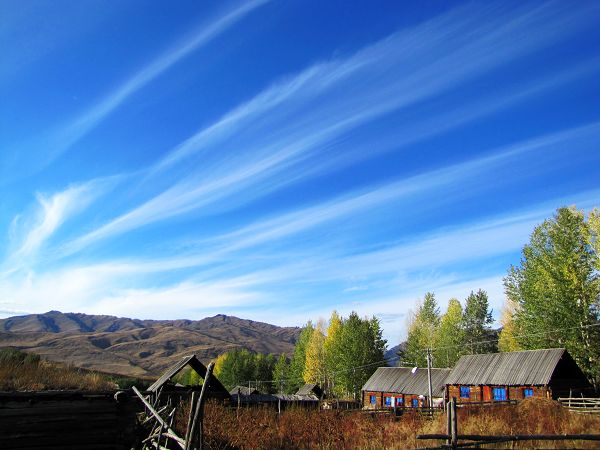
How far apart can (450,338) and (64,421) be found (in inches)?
2081

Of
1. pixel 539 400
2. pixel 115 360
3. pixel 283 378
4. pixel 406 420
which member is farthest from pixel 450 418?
pixel 115 360

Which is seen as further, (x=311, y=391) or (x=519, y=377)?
(x=311, y=391)

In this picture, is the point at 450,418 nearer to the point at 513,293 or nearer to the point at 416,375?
the point at 416,375

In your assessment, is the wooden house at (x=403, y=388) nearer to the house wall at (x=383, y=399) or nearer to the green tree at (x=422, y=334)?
the house wall at (x=383, y=399)

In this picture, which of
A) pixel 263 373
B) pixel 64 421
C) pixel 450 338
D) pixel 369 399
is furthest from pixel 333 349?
pixel 64 421

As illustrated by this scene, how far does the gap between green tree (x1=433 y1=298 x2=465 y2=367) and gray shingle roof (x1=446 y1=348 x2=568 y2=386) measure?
55.2 feet

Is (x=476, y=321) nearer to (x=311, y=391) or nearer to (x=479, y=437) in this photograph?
(x=311, y=391)

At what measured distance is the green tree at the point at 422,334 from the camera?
59188 millimetres

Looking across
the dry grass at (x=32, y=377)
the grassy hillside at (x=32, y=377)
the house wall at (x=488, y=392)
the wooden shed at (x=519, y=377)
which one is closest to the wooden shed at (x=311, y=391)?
the house wall at (x=488, y=392)

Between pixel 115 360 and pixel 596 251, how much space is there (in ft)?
591

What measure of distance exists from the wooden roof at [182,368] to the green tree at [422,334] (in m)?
38.0

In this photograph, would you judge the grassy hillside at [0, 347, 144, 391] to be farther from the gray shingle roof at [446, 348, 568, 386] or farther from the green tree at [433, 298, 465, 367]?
the green tree at [433, 298, 465, 367]

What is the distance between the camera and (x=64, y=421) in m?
12.4

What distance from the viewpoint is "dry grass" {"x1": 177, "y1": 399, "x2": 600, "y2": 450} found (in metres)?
13.3
